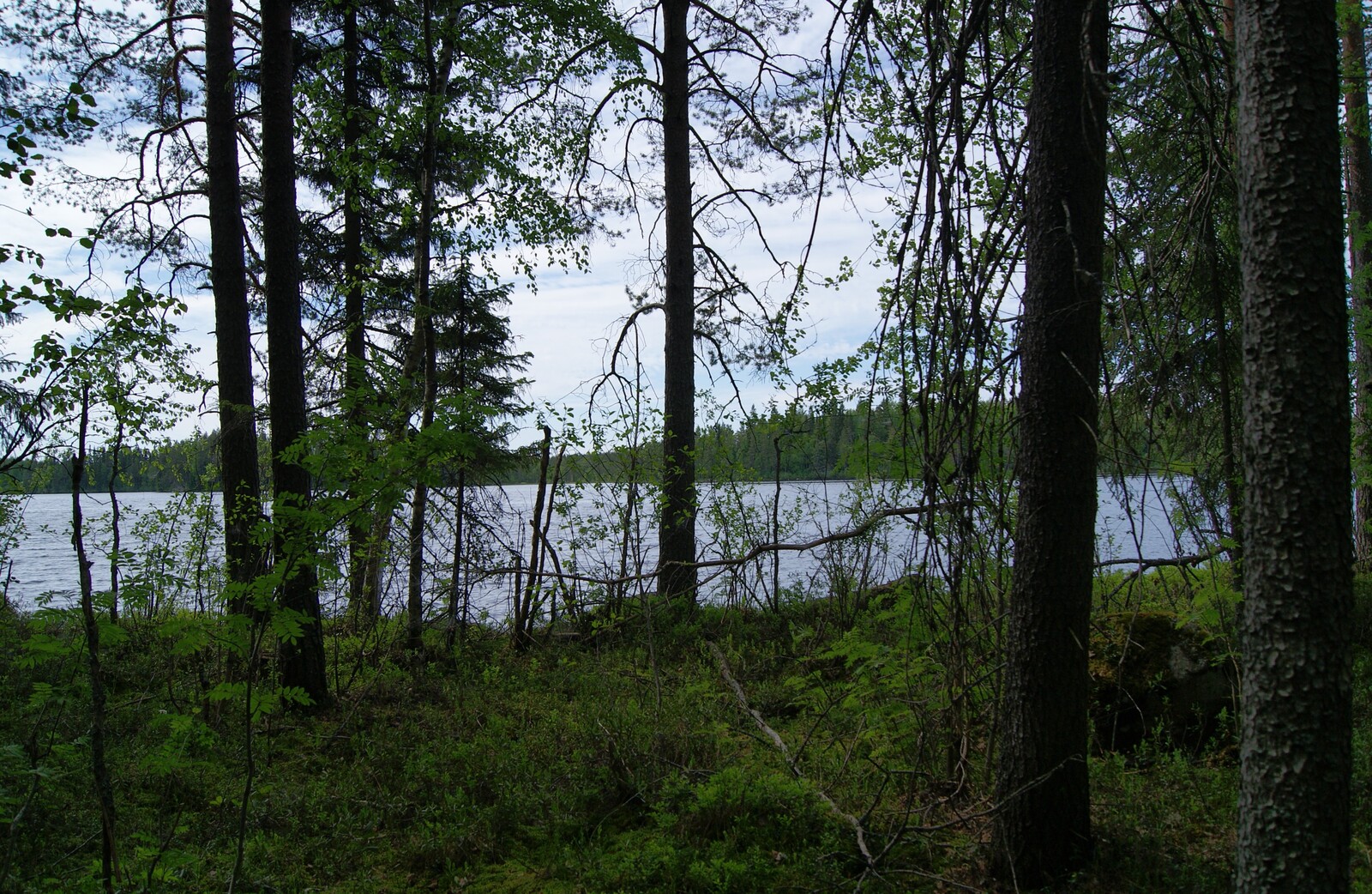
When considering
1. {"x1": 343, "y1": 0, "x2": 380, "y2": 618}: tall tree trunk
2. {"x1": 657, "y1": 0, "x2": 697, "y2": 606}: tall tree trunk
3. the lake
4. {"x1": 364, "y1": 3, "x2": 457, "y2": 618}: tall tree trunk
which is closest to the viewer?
{"x1": 343, "y1": 0, "x2": 380, "y2": 618}: tall tree trunk

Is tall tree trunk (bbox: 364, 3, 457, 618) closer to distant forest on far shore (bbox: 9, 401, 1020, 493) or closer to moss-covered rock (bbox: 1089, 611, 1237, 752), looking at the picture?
distant forest on far shore (bbox: 9, 401, 1020, 493)

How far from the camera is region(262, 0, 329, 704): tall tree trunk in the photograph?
6.65 m

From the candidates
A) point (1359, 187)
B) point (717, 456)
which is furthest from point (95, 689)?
point (1359, 187)

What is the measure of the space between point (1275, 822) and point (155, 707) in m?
7.44

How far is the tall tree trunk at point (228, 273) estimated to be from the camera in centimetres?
757

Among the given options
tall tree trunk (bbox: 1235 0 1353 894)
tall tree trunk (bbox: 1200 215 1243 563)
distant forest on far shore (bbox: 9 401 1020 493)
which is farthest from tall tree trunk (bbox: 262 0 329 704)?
tall tree trunk (bbox: 1235 0 1353 894)

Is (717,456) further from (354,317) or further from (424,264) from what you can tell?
(354,317)

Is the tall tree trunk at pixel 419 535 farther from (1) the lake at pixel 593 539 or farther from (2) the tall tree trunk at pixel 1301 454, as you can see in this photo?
(2) the tall tree trunk at pixel 1301 454

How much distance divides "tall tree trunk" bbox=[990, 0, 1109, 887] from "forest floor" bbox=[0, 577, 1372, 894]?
24 centimetres

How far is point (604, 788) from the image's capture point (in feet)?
15.6

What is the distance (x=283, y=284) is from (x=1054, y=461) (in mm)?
6205

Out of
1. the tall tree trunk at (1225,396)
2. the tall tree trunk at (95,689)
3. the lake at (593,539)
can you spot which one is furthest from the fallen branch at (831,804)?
the tall tree trunk at (95,689)

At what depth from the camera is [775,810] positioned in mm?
4273

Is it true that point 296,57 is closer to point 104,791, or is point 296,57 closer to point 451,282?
point 451,282
